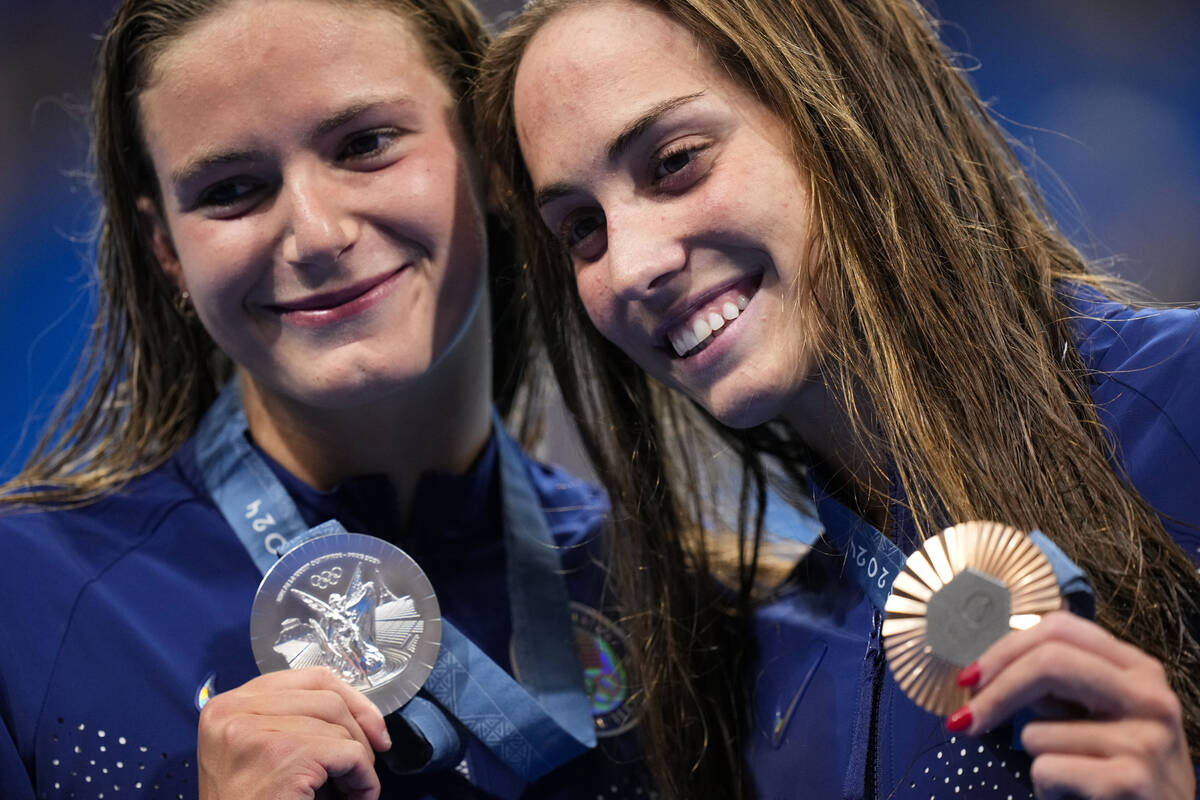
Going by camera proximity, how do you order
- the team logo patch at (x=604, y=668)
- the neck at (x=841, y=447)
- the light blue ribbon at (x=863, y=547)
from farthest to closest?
the team logo patch at (x=604, y=668)
the neck at (x=841, y=447)
the light blue ribbon at (x=863, y=547)

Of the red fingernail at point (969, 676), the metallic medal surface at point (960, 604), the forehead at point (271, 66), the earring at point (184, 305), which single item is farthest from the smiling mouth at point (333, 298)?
the red fingernail at point (969, 676)

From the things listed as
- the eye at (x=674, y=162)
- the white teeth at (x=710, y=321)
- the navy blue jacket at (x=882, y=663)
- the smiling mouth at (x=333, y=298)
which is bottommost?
the navy blue jacket at (x=882, y=663)

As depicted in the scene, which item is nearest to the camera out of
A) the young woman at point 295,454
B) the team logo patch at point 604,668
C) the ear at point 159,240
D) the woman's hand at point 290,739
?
the woman's hand at point 290,739

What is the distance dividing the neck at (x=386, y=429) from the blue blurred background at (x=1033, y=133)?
1.86 m

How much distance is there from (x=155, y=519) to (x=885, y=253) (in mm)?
1399

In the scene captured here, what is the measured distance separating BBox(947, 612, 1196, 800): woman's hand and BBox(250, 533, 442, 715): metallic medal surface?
0.94m

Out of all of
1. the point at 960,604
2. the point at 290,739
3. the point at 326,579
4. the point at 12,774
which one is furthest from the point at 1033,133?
the point at 12,774

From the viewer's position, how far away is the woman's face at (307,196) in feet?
7.47

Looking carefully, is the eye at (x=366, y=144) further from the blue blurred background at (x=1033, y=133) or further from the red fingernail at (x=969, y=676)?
the blue blurred background at (x=1033, y=133)

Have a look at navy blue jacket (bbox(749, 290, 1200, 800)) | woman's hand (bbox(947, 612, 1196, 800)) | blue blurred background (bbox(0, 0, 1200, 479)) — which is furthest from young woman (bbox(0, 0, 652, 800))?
blue blurred background (bbox(0, 0, 1200, 479))

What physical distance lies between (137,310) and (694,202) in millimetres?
1335

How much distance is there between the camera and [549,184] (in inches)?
85.1

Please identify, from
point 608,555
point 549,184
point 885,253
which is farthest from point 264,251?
point 885,253

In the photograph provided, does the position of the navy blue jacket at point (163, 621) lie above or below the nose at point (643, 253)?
below
